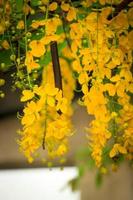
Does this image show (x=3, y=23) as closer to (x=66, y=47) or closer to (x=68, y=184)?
(x=66, y=47)

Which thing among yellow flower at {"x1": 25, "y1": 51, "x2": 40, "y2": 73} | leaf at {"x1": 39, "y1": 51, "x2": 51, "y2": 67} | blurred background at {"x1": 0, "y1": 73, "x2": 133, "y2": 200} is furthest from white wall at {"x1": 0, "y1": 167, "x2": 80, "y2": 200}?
yellow flower at {"x1": 25, "y1": 51, "x2": 40, "y2": 73}

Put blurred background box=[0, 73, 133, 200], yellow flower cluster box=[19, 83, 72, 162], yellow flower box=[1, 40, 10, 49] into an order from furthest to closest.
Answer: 1. blurred background box=[0, 73, 133, 200]
2. yellow flower box=[1, 40, 10, 49]
3. yellow flower cluster box=[19, 83, 72, 162]

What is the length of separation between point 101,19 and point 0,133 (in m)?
0.69

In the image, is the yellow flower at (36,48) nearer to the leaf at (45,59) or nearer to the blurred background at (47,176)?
the leaf at (45,59)

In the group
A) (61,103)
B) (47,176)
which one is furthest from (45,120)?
(47,176)

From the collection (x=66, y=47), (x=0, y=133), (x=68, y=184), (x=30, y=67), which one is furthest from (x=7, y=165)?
(x=30, y=67)

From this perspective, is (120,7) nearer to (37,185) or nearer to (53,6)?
(53,6)

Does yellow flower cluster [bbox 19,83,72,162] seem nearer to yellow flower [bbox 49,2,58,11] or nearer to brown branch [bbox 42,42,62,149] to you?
brown branch [bbox 42,42,62,149]

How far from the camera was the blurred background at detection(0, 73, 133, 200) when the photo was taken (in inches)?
52.6

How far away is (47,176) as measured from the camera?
137cm

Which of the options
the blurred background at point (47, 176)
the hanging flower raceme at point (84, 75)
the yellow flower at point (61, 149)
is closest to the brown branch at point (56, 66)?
the hanging flower raceme at point (84, 75)

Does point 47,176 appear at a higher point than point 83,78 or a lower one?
lower

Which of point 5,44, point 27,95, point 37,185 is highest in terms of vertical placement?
point 5,44

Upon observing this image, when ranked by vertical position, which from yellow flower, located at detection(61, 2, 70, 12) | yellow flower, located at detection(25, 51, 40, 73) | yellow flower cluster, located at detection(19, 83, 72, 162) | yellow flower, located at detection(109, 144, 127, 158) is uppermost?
yellow flower, located at detection(61, 2, 70, 12)
